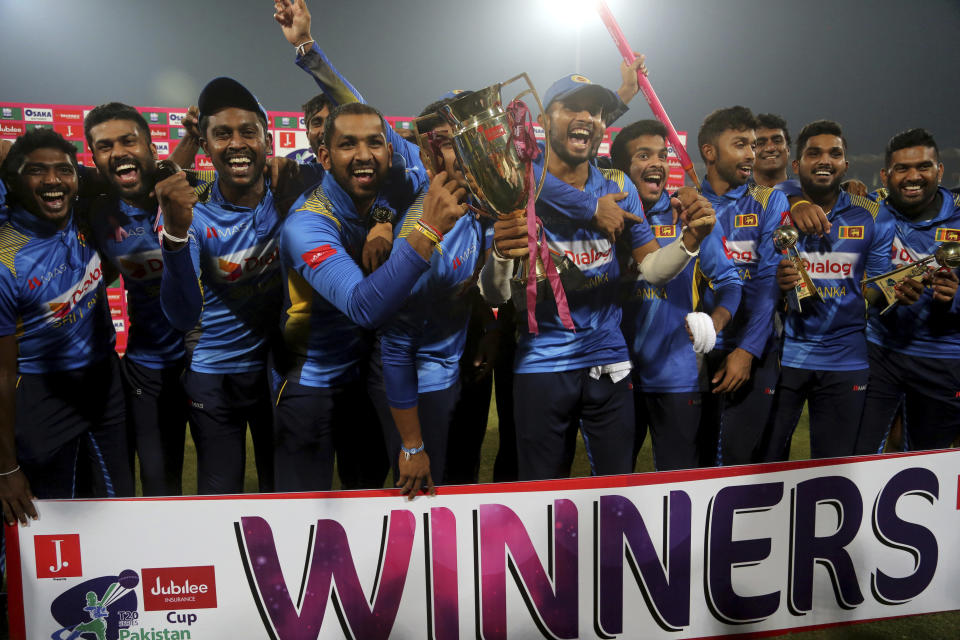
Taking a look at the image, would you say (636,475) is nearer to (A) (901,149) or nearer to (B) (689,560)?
(B) (689,560)

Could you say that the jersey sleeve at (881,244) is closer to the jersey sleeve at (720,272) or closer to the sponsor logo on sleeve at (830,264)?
the sponsor logo on sleeve at (830,264)

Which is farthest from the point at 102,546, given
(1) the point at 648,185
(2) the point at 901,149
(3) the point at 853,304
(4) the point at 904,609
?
(2) the point at 901,149

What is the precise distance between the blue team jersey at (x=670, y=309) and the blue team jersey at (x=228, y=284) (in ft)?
4.62

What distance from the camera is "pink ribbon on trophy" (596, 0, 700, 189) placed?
7.30 feet

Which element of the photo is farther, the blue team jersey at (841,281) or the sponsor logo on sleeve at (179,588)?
the blue team jersey at (841,281)

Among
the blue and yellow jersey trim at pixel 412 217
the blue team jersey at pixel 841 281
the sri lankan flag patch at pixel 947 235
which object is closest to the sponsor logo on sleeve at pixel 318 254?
the blue and yellow jersey trim at pixel 412 217

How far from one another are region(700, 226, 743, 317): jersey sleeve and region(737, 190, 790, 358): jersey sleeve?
130 millimetres

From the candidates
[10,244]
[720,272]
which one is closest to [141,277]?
[10,244]

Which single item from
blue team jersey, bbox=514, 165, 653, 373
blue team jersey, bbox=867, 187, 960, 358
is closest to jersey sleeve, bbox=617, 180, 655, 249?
blue team jersey, bbox=514, 165, 653, 373

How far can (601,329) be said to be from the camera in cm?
229

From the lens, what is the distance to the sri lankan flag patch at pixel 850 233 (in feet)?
8.85

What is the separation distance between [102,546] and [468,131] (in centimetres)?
179

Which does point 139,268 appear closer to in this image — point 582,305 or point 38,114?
point 38,114

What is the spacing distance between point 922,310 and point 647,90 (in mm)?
1791
